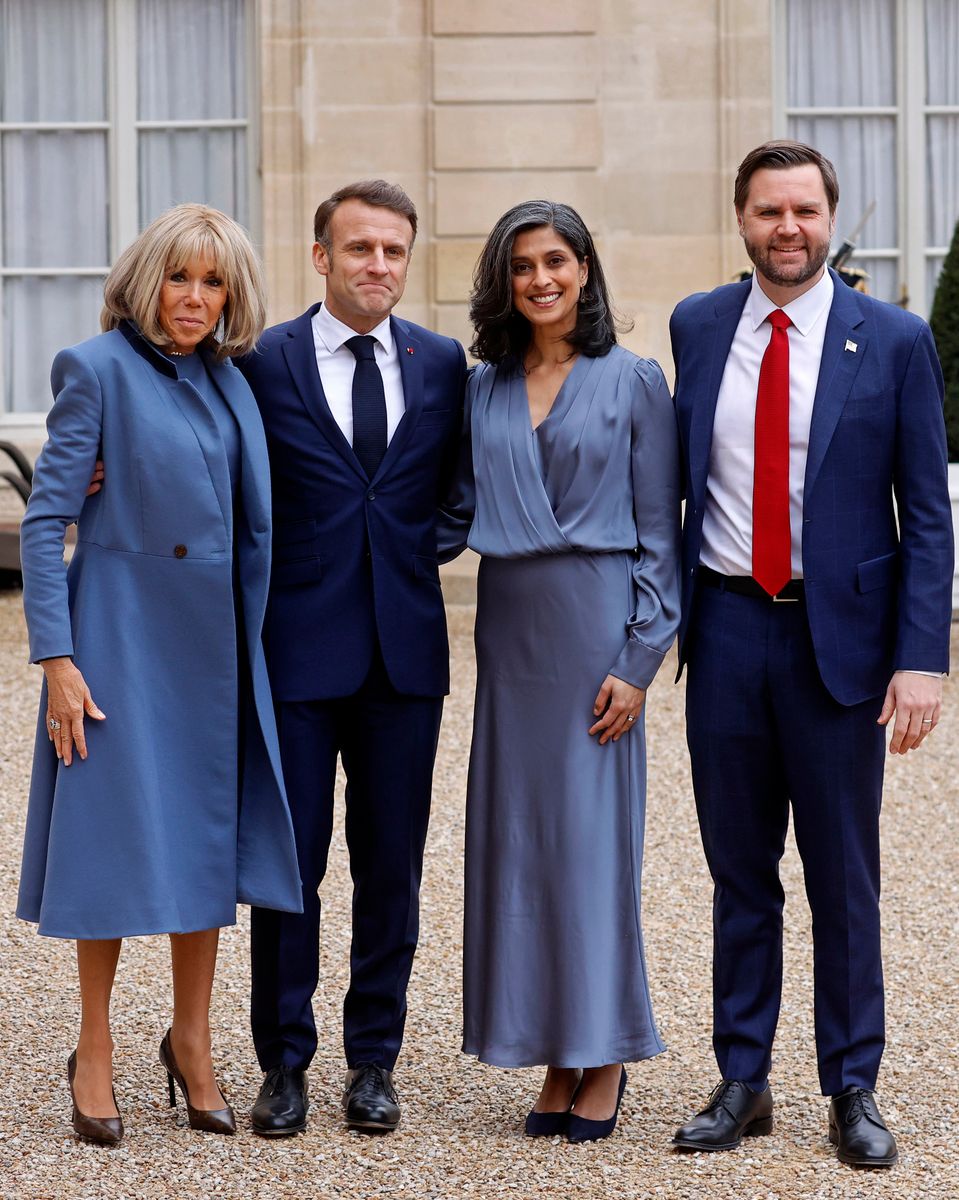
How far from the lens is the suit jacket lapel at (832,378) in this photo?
3.25 meters

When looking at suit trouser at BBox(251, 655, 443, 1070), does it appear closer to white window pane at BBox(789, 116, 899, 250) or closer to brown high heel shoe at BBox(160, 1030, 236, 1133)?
brown high heel shoe at BBox(160, 1030, 236, 1133)

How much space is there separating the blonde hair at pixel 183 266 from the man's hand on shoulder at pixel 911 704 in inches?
55.3

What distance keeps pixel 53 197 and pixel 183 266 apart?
25.9 feet

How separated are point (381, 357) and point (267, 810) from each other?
942 millimetres

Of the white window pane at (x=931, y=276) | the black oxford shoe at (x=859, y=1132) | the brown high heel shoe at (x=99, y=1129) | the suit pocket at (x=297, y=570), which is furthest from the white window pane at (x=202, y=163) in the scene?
the black oxford shoe at (x=859, y=1132)

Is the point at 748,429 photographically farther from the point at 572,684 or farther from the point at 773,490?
the point at 572,684

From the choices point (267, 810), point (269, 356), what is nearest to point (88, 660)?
point (267, 810)

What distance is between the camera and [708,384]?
3357 mm

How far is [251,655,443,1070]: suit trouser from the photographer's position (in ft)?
11.3

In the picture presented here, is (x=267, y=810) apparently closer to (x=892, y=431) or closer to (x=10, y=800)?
(x=892, y=431)

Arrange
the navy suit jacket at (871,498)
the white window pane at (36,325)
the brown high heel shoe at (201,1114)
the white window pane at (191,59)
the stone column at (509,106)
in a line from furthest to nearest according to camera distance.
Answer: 1. the white window pane at (36,325)
2. the white window pane at (191,59)
3. the stone column at (509,106)
4. the brown high heel shoe at (201,1114)
5. the navy suit jacket at (871,498)

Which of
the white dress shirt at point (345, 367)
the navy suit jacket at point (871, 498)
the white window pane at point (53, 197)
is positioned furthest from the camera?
the white window pane at point (53, 197)

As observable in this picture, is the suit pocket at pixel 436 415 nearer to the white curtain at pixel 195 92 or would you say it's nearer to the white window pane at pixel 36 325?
the white curtain at pixel 195 92

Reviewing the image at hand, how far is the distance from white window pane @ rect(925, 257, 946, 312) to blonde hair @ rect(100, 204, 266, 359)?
7.92 meters
